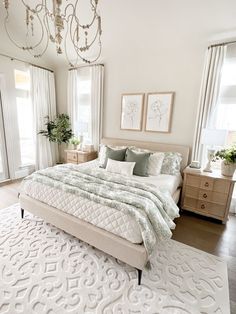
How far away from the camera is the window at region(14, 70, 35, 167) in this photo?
13.7 feet

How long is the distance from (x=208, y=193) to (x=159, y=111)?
180 centimetres

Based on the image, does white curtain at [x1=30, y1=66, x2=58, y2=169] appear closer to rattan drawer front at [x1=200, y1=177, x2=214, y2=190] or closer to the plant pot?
rattan drawer front at [x1=200, y1=177, x2=214, y2=190]

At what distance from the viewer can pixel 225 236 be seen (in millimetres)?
2551

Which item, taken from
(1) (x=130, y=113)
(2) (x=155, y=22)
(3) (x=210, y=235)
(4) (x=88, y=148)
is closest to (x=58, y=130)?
(4) (x=88, y=148)

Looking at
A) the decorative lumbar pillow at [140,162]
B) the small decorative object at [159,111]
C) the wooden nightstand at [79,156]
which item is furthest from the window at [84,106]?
the decorative lumbar pillow at [140,162]

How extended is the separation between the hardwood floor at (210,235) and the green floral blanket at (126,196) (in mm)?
526

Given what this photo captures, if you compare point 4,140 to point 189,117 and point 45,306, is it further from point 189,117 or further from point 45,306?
point 189,117

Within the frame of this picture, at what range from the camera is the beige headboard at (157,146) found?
3373mm

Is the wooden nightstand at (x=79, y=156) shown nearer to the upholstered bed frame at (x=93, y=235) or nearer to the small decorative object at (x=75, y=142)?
the small decorative object at (x=75, y=142)

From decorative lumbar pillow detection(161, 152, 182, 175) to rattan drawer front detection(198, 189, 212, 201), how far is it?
1.72 ft

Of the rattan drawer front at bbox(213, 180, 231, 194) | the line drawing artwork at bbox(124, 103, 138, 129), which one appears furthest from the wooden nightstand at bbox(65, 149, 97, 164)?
the rattan drawer front at bbox(213, 180, 231, 194)

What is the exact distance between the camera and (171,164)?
3172mm

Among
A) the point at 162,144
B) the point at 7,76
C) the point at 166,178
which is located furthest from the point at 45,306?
the point at 7,76

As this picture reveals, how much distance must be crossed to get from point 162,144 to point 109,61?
7.44ft
